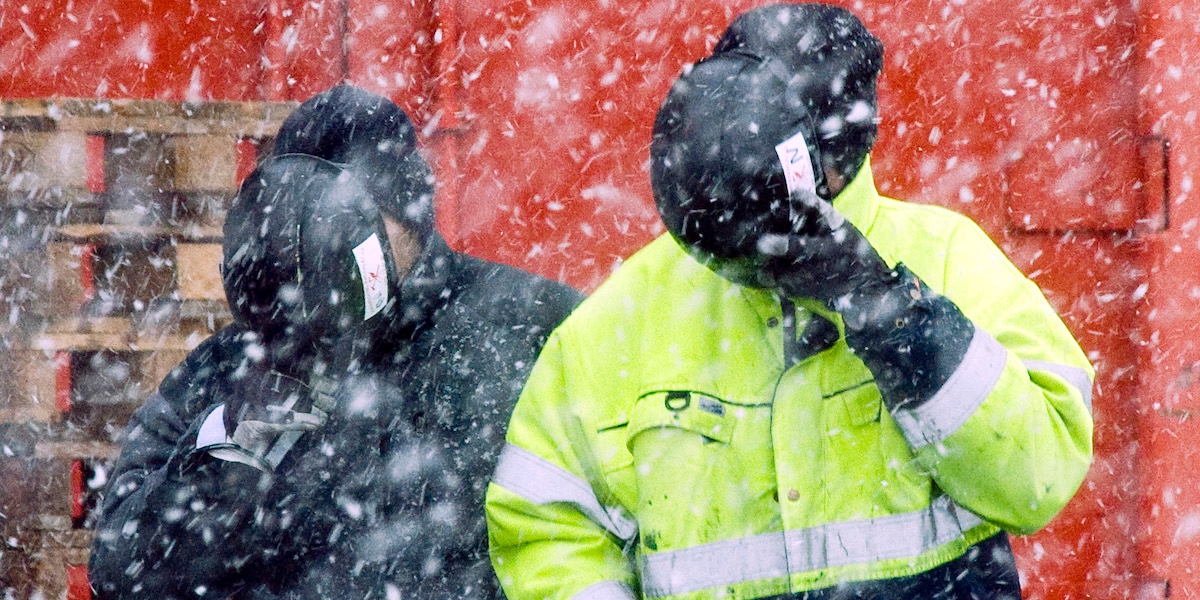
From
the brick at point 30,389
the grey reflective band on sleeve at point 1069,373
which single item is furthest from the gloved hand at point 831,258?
the brick at point 30,389

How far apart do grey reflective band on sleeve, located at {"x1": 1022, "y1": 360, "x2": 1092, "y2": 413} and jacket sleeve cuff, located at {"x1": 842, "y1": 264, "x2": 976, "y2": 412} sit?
125mm

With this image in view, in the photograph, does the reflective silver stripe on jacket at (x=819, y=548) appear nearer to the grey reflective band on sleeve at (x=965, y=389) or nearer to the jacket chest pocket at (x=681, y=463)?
the jacket chest pocket at (x=681, y=463)

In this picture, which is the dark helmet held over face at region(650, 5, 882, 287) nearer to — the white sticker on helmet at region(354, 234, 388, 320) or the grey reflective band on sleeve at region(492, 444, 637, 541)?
the grey reflective band on sleeve at region(492, 444, 637, 541)

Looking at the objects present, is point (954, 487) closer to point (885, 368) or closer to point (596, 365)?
point (885, 368)

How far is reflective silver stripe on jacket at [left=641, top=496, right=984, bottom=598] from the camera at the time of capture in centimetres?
143

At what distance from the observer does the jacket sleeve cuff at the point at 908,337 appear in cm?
128

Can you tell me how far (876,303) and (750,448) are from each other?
1.00 feet

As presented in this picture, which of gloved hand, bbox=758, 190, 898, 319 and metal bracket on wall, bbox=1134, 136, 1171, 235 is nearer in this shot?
gloved hand, bbox=758, 190, 898, 319

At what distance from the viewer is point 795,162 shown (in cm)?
135

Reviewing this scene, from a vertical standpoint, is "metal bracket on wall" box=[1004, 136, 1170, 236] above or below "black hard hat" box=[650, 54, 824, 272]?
below

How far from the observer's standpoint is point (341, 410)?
2002 mm

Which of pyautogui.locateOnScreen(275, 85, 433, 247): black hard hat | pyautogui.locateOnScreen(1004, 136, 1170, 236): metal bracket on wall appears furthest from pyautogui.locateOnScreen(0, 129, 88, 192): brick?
pyautogui.locateOnScreen(1004, 136, 1170, 236): metal bracket on wall

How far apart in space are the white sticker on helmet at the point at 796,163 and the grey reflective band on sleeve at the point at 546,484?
0.53m

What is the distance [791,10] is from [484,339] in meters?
0.90
